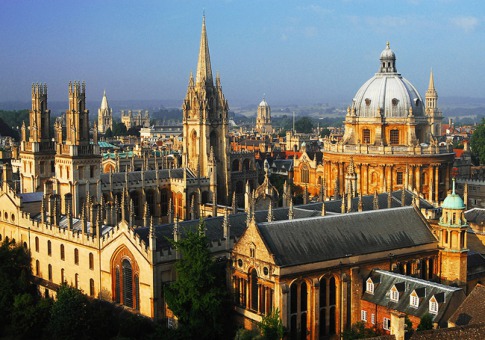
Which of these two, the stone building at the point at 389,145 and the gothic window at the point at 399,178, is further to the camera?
the gothic window at the point at 399,178

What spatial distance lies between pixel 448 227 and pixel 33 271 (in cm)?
3179

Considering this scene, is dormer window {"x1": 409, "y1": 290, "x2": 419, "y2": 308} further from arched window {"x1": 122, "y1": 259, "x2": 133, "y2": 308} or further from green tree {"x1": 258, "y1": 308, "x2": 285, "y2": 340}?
arched window {"x1": 122, "y1": 259, "x2": 133, "y2": 308}

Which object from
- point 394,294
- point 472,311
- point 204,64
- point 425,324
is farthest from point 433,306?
point 204,64

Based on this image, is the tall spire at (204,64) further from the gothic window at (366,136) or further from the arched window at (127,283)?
the arched window at (127,283)

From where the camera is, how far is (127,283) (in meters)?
47.1

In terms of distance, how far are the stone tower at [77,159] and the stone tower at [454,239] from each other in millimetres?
31638

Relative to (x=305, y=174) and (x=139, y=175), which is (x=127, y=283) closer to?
(x=139, y=175)

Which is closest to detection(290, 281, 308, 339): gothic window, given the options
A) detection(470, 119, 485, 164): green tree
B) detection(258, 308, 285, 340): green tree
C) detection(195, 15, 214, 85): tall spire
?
detection(258, 308, 285, 340): green tree

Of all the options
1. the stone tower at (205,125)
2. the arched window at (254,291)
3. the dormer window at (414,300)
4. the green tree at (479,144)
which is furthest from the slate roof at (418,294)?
the green tree at (479,144)

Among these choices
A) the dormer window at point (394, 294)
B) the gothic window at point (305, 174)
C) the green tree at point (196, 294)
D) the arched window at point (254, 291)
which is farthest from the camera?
the gothic window at point (305, 174)

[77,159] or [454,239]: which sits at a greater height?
[77,159]

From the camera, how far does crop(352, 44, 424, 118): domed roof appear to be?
74.6 m

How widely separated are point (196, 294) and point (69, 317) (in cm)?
820

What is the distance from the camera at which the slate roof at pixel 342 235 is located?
41188mm
